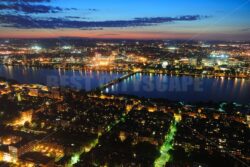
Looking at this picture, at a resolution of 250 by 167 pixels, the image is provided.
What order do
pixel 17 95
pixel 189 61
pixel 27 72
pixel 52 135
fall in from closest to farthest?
pixel 52 135 → pixel 17 95 → pixel 27 72 → pixel 189 61

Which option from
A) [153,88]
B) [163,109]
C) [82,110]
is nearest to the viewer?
[82,110]

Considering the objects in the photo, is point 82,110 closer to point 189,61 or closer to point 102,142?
point 102,142

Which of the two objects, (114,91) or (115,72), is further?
(115,72)

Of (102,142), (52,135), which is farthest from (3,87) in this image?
(102,142)

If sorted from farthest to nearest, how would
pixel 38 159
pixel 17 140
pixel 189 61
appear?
pixel 189 61 → pixel 17 140 → pixel 38 159

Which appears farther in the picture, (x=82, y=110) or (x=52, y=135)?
(x=82, y=110)

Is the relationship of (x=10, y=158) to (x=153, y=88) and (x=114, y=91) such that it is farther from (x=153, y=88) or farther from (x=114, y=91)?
(x=153, y=88)

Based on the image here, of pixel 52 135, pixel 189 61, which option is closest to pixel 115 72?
pixel 189 61
